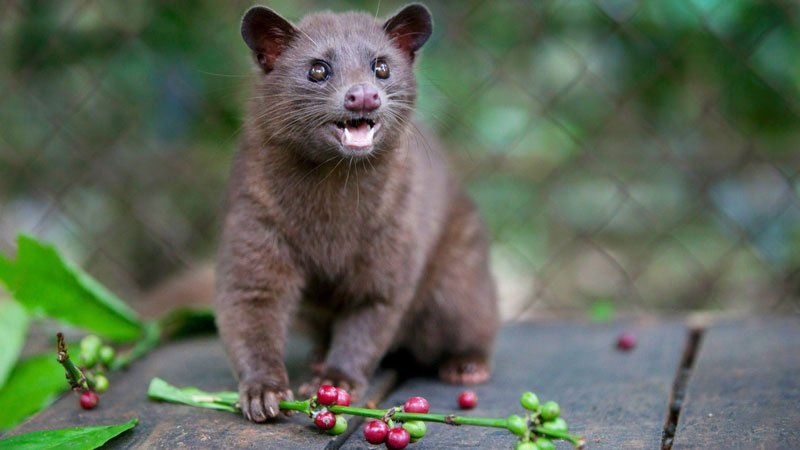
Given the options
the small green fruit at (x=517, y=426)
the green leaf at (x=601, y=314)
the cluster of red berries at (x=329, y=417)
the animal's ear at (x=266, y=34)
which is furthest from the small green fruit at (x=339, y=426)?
the green leaf at (x=601, y=314)

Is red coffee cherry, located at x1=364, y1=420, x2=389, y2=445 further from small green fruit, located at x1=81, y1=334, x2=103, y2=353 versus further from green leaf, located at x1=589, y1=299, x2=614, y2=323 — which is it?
green leaf, located at x1=589, y1=299, x2=614, y2=323

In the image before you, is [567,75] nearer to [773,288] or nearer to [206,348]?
[773,288]

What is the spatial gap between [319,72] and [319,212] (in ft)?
1.41

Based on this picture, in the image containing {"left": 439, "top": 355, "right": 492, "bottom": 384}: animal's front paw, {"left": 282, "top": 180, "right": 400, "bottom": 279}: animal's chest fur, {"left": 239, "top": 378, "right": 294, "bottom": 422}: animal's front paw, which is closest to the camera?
{"left": 239, "top": 378, "right": 294, "bottom": 422}: animal's front paw

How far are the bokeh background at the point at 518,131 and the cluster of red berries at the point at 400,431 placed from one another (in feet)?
7.01

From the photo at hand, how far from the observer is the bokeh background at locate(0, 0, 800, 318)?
Result: 4523 millimetres

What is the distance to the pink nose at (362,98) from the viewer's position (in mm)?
2654

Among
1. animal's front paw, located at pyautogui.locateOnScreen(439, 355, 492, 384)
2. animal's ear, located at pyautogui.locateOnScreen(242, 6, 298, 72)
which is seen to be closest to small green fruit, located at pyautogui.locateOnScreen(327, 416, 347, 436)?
animal's front paw, located at pyautogui.locateOnScreen(439, 355, 492, 384)

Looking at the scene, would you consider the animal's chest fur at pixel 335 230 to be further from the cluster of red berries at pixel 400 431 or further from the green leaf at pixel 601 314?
the green leaf at pixel 601 314

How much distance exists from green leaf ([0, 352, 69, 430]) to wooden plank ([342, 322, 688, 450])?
119 cm

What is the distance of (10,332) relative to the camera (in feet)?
11.2

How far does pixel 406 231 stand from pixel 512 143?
1.79 m

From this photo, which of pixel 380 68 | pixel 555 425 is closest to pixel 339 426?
pixel 555 425

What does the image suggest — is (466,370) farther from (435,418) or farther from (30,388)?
(30,388)
